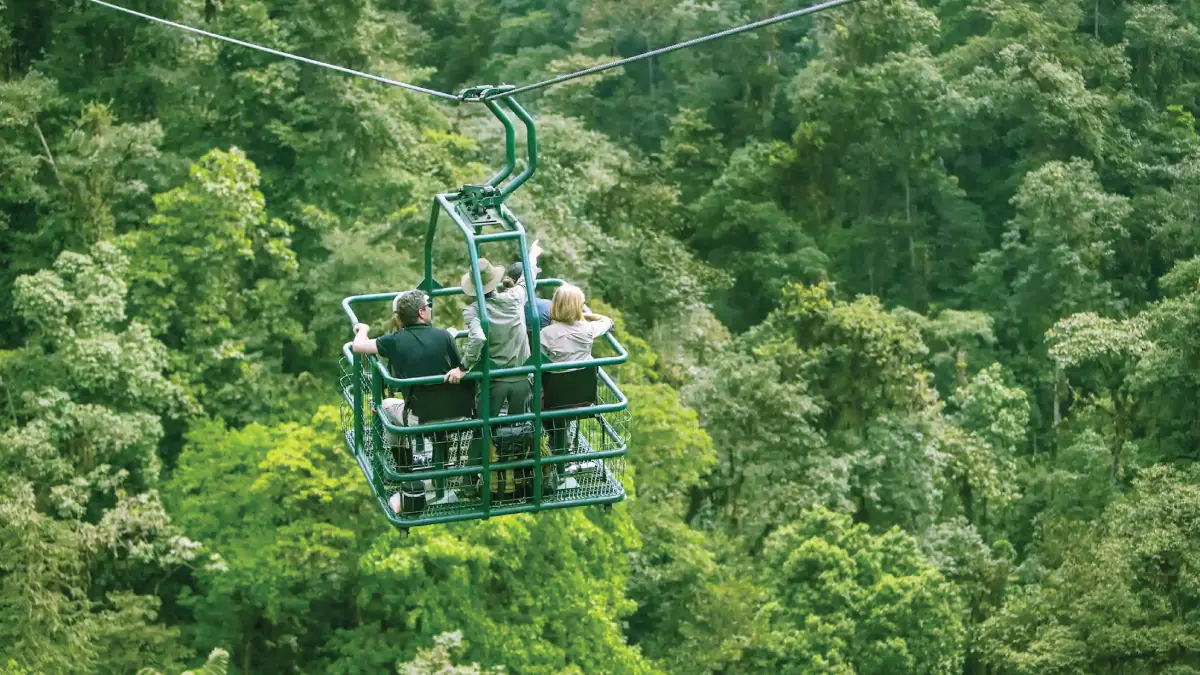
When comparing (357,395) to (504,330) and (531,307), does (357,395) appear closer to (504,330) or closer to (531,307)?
(504,330)

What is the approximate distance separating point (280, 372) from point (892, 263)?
1747cm

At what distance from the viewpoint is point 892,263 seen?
123 ft

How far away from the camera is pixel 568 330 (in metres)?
8.74

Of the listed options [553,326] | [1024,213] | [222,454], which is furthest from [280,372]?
[1024,213]

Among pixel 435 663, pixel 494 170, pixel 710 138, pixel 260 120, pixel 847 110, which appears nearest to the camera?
pixel 435 663

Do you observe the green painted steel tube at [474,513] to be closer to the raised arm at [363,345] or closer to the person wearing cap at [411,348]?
the person wearing cap at [411,348]

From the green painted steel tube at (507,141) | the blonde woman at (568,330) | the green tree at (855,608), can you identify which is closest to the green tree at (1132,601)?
the green tree at (855,608)

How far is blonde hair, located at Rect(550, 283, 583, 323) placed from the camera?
345 inches

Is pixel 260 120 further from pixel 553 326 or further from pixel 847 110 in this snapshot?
pixel 553 326

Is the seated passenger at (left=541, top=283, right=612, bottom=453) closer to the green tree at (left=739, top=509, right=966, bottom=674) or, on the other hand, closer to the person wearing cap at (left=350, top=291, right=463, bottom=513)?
the person wearing cap at (left=350, top=291, right=463, bottom=513)

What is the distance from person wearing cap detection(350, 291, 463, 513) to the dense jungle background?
35.4 ft

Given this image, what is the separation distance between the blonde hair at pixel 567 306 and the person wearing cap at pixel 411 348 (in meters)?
0.58

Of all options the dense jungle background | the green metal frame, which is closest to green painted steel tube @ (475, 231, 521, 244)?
the green metal frame

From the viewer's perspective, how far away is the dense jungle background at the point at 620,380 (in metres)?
21.8
